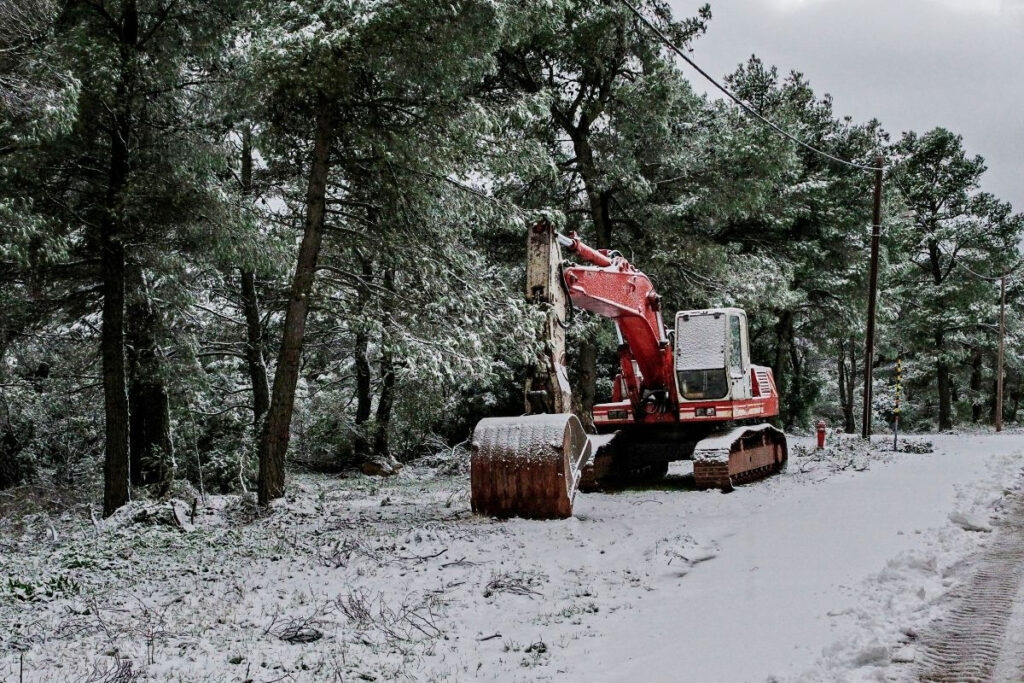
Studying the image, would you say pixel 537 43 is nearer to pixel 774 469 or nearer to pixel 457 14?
pixel 457 14

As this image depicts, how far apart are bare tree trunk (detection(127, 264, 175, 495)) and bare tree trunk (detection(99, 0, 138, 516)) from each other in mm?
1154

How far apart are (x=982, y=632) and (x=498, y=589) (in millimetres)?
3319

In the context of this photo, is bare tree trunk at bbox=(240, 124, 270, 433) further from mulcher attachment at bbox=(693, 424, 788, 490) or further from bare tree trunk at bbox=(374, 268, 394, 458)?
mulcher attachment at bbox=(693, 424, 788, 490)

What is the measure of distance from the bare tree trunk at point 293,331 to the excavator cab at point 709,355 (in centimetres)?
587

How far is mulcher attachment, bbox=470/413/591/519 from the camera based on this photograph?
8.58 meters

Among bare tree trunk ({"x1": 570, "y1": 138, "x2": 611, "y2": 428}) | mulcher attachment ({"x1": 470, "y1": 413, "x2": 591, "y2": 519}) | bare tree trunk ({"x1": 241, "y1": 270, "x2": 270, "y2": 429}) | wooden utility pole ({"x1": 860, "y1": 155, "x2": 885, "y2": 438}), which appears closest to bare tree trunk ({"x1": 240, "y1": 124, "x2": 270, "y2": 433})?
bare tree trunk ({"x1": 241, "y1": 270, "x2": 270, "y2": 429})

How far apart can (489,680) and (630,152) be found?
14.4m

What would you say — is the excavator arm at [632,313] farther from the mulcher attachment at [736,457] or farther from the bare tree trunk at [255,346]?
the bare tree trunk at [255,346]

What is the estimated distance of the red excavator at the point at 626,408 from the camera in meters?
8.73

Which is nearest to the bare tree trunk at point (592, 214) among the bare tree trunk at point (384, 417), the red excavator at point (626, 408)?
the red excavator at point (626, 408)

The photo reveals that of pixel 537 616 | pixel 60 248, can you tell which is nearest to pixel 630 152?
pixel 60 248

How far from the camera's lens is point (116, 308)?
415 inches

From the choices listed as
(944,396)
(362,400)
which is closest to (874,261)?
(944,396)

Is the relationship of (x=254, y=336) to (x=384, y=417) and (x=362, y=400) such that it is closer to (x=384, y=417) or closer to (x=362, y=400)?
(x=362, y=400)
